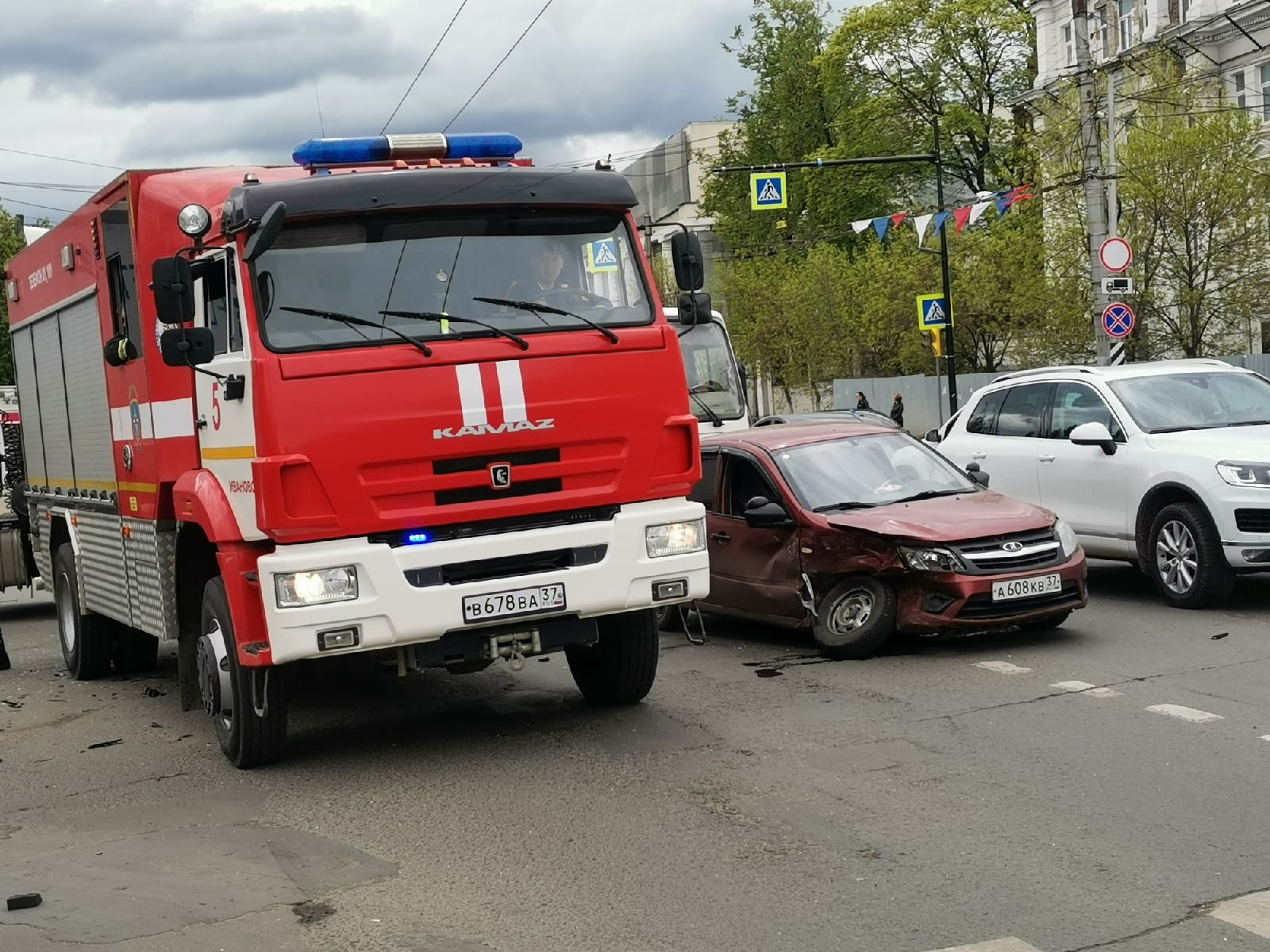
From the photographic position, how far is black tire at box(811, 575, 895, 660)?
10891 mm

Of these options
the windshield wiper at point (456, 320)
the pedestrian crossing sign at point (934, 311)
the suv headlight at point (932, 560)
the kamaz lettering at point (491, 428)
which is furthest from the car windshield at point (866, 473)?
the pedestrian crossing sign at point (934, 311)

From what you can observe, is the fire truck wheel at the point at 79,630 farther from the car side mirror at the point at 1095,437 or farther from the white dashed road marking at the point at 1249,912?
the white dashed road marking at the point at 1249,912

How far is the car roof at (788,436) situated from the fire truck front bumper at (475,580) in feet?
12.4

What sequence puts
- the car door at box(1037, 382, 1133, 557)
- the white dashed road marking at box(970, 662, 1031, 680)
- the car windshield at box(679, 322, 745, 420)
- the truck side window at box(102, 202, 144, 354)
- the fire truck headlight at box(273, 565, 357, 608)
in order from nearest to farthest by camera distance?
the fire truck headlight at box(273, 565, 357, 608), the truck side window at box(102, 202, 144, 354), the white dashed road marking at box(970, 662, 1031, 680), the car door at box(1037, 382, 1133, 557), the car windshield at box(679, 322, 745, 420)

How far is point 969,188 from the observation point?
60.6 m

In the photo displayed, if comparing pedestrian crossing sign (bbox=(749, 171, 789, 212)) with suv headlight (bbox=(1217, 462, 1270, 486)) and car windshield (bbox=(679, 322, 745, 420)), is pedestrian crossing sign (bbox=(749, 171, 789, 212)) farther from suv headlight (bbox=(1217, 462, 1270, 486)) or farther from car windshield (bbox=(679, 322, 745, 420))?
suv headlight (bbox=(1217, 462, 1270, 486))

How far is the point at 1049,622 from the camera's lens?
11.5m

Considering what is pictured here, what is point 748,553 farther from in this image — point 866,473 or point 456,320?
point 456,320

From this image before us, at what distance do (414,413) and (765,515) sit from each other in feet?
13.8

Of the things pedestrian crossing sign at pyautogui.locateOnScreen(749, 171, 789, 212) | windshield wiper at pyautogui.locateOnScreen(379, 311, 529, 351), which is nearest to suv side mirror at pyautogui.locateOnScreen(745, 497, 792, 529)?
windshield wiper at pyautogui.locateOnScreen(379, 311, 529, 351)

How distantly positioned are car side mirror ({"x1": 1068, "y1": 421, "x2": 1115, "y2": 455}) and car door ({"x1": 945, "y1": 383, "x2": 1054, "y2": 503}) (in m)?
0.75

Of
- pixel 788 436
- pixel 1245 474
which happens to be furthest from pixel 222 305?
pixel 1245 474

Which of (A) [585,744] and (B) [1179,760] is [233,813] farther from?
(B) [1179,760]

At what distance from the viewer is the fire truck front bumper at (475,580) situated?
25.3 feet
